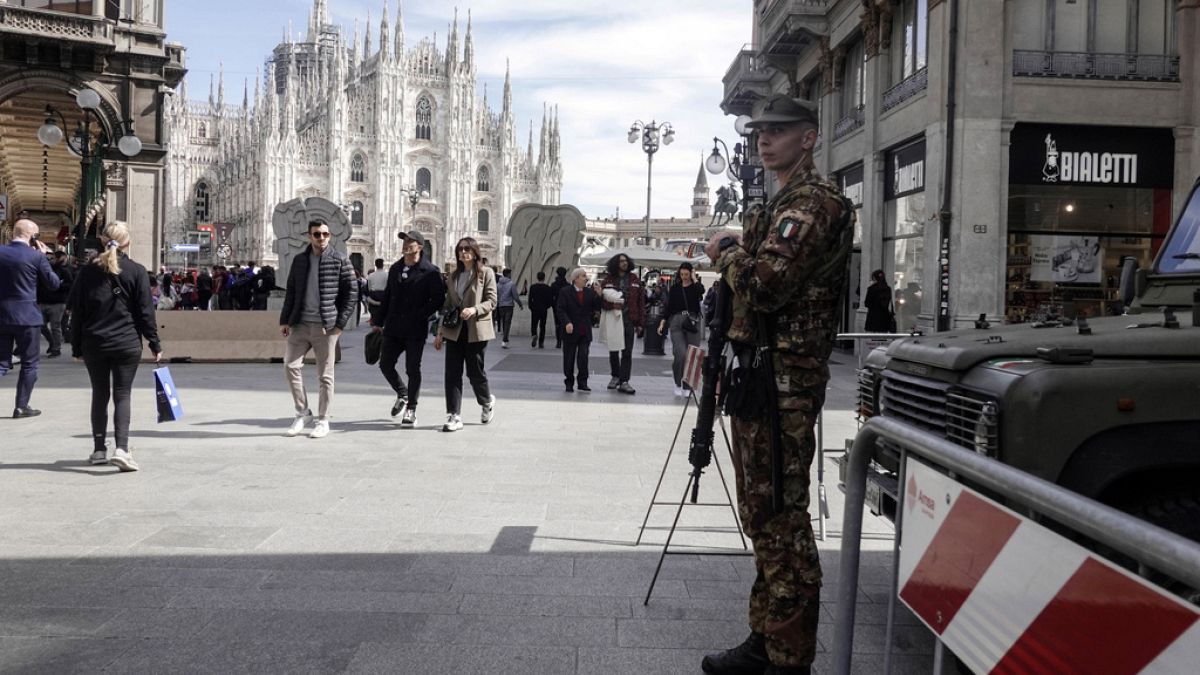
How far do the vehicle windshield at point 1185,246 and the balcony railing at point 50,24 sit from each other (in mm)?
23522

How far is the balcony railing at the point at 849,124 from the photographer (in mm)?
24734

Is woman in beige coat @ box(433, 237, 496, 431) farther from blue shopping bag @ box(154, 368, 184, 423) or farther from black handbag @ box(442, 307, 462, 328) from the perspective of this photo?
blue shopping bag @ box(154, 368, 184, 423)

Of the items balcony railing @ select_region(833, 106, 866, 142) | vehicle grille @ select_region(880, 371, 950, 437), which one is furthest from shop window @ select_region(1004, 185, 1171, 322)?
vehicle grille @ select_region(880, 371, 950, 437)

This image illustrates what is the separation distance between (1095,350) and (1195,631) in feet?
6.96

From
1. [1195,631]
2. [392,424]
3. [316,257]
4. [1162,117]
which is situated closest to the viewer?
[1195,631]

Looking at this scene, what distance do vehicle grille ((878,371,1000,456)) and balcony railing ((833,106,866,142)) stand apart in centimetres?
2110

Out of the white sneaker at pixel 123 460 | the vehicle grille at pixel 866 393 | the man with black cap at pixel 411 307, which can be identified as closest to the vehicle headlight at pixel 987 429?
the vehicle grille at pixel 866 393

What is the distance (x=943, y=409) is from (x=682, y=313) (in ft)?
33.7

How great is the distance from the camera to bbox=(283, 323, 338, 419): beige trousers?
971cm

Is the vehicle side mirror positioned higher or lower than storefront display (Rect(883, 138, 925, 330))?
lower

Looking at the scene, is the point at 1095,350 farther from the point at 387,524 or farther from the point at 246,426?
the point at 246,426

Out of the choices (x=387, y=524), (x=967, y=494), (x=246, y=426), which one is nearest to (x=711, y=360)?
(x=967, y=494)

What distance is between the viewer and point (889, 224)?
23000 millimetres

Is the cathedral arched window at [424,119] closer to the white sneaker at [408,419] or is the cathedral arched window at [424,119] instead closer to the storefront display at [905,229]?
the storefront display at [905,229]
